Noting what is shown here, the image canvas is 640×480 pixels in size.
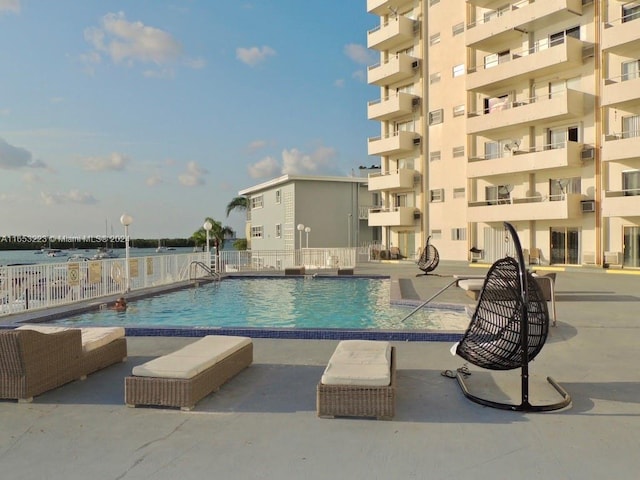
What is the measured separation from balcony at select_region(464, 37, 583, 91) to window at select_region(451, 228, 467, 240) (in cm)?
793

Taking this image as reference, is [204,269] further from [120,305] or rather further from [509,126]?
[509,126]

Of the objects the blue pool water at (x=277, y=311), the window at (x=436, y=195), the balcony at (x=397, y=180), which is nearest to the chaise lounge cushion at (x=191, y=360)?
the blue pool water at (x=277, y=311)

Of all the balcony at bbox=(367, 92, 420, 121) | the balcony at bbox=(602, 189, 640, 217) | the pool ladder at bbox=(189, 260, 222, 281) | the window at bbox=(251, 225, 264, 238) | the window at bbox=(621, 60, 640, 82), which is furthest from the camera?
the window at bbox=(251, 225, 264, 238)

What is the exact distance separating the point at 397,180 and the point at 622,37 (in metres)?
14.3

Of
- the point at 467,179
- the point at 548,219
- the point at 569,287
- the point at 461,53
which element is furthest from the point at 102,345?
the point at 461,53

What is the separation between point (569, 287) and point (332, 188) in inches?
937

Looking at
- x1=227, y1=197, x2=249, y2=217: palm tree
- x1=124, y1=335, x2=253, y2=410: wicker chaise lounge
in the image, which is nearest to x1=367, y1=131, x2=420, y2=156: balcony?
x1=227, y1=197, x2=249, y2=217: palm tree

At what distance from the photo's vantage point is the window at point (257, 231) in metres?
43.1

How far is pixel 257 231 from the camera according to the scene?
44.0m

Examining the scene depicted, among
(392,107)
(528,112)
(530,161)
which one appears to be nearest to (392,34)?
(392,107)

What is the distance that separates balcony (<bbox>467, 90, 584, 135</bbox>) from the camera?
78.1 ft

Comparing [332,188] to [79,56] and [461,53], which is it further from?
[79,56]

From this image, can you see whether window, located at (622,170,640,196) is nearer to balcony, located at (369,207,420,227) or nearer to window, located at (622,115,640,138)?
window, located at (622,115,640,138)

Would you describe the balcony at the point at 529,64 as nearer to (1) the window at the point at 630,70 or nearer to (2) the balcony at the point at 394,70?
(1) the window at the point at 630,70
